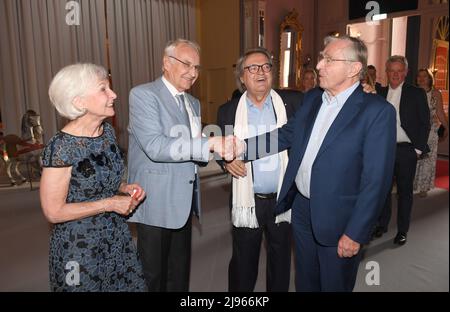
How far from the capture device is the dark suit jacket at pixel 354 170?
5.26 ft

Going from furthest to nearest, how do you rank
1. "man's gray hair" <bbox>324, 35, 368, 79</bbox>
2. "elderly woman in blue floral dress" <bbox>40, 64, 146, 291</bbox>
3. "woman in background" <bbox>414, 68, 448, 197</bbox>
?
"woman in background" <bbox>414, 68, 448, 197</bbox> → "man's gray hair" <bbox>324, 35, 368, 79</bbox> → "elderly woman in blue floral dress" <bbox>40, 64, 146, 291</bbox>

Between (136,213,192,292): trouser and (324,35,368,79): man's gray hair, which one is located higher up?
(324,35,368,79): man's gray hair

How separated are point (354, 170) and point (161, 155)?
88cm

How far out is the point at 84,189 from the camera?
1569mm

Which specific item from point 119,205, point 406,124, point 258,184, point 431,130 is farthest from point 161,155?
point 431,130

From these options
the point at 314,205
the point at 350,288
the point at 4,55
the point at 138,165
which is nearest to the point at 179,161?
the point at 138,165

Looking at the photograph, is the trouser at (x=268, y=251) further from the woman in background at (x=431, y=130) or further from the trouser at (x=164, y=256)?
the woman in background at (x=431, y=130)

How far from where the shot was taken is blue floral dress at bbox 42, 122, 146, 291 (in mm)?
1529

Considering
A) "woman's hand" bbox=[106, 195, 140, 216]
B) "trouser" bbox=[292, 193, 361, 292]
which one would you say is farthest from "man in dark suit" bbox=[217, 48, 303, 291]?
"woman's hand" bbox=[106, 195, 140, 216]

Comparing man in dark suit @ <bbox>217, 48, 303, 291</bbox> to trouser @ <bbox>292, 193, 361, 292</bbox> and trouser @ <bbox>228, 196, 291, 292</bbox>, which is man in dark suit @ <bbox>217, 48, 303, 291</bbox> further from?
trouser @ <bbox>292, 193, 361, 292</bbox>

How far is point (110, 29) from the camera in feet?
25.3

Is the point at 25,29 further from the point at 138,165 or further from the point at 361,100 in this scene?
the point at 361,100

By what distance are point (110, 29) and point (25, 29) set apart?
1.61 metres

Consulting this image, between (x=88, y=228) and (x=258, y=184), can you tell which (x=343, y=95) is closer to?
(x=258, y=184)
